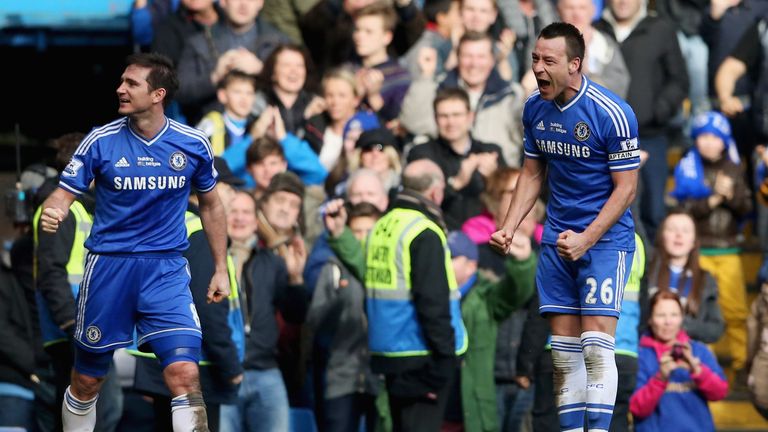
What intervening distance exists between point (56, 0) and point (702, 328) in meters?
7.36

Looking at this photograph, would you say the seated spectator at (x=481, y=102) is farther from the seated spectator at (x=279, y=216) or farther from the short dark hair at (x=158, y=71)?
the short dark hair at (x=158, y=71)

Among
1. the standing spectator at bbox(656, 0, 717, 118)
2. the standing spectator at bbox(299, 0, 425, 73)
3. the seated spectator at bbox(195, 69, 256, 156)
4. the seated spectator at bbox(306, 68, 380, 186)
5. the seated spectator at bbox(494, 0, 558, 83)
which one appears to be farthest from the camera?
the standing spectator at bbox(656, 0, 717, 118)

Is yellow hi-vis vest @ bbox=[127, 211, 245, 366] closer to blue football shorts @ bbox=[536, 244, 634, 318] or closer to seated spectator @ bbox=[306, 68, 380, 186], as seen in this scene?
blue football shorts @ bbox=[536, 244, 634, 318]

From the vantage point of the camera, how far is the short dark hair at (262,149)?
12.4 m

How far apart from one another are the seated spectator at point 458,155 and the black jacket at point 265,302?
1.71 metres

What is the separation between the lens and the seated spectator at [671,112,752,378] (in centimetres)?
1352

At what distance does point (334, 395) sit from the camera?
11.3m

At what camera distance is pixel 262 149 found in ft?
40.7

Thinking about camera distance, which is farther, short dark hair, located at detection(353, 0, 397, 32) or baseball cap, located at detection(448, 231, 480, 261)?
short dark hair, located at detection(353, 0, 397, 32)

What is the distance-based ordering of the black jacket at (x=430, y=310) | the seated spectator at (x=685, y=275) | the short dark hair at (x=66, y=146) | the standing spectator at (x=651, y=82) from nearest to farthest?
1. the short dark hair at (x=66, y=146)
2. the black jacket at (x=430, y=310)
3. the seated spectator at (x=685, y=275)
4. the standing spectator at (x=651, y=82)

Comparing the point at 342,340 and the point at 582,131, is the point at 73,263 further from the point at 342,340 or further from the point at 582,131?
the point at 582,131

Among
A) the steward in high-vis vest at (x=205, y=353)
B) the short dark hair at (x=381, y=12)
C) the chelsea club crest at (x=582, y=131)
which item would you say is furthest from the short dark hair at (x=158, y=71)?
the short dark hair at (x=381, y=12)

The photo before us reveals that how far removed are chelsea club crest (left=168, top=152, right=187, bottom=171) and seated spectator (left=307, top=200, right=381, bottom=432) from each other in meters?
2.49

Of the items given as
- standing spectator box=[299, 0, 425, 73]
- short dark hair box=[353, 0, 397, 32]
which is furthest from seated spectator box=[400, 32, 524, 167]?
standing spectator box=[299, 0, 425, 73]
